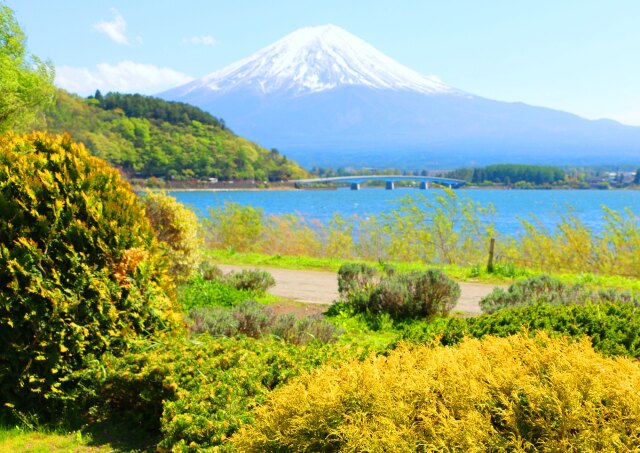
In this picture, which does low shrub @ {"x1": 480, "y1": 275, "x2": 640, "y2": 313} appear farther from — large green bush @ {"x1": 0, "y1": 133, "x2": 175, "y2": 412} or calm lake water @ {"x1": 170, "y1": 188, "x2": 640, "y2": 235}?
calm lake water @ {"x1": 170, "y1": 188, "x2": 640, "y2": 235}

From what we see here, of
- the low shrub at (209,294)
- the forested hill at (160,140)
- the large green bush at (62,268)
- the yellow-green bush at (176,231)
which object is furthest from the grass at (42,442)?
the forested hill at (160,140)

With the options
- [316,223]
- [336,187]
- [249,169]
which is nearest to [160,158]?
[249,169]

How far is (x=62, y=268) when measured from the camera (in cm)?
522

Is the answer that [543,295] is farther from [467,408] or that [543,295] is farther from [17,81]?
[17,81]

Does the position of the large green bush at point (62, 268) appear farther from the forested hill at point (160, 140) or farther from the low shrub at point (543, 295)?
the forested hill at point (160, 140)

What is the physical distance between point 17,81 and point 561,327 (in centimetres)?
1293

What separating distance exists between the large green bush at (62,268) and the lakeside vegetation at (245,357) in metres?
0.01

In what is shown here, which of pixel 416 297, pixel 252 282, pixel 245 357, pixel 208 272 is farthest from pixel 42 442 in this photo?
pixel 208 272

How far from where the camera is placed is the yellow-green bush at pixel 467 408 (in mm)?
2637

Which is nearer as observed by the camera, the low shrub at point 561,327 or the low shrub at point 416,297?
the low shrub at point 561,327

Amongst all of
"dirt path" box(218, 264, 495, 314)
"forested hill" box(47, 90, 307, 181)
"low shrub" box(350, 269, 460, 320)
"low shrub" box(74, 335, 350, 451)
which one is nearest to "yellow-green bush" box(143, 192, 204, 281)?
"dirt path" box(218, 264, 495, 314)

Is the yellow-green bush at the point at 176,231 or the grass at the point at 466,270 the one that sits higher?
the yellow-green bush at the point at 176,231

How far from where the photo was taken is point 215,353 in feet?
17.1

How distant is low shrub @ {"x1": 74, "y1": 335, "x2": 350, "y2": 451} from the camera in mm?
3992
